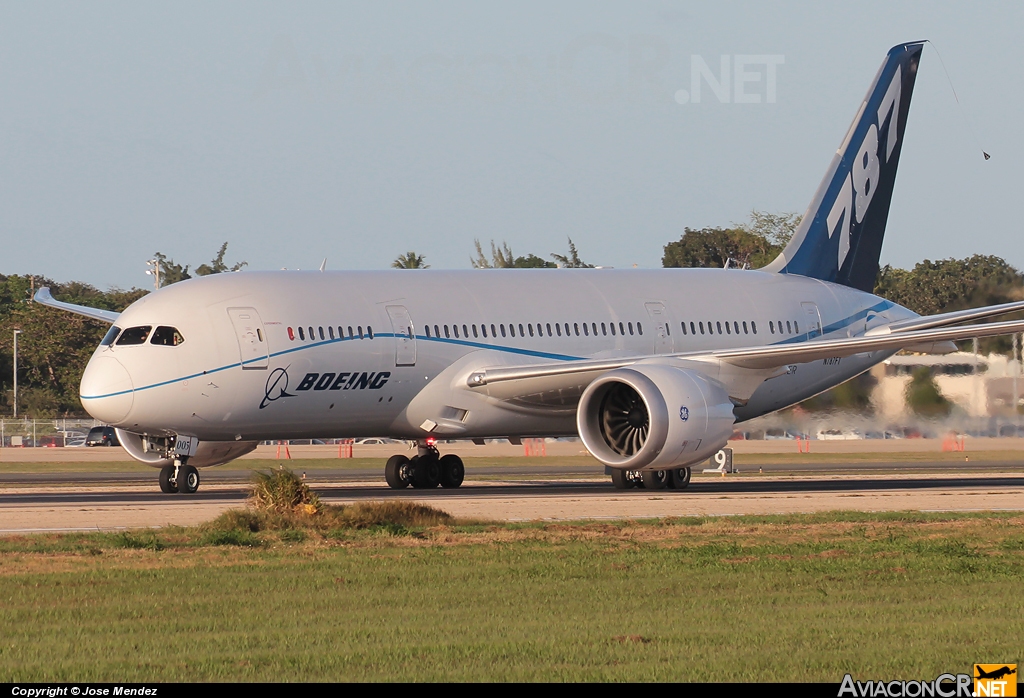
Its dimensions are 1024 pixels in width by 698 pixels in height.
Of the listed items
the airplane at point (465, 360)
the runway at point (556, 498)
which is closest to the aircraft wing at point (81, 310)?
the airplane at point (465, 360)

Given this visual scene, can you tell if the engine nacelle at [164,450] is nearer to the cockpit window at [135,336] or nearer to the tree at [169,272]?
the cockpit window at [135,336]

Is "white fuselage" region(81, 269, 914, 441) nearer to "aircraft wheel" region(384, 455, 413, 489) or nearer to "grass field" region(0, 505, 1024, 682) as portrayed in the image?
"aircraft wheel" region(384, 455, 413, 489)

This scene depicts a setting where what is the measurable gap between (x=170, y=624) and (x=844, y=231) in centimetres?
2678

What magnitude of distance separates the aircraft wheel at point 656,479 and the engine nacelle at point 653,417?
3.69 feet

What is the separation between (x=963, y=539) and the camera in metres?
18.1

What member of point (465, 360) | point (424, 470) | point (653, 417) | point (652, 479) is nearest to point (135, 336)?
point (465, 360)

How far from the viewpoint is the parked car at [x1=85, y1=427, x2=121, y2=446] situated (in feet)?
197

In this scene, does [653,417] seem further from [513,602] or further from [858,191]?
[513,602]

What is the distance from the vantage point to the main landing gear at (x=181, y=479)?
89.6 feet

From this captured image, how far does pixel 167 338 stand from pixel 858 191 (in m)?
17.1

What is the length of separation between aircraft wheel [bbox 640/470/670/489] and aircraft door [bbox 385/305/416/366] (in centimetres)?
471

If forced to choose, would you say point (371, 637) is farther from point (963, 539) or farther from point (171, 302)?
point (171, 302)

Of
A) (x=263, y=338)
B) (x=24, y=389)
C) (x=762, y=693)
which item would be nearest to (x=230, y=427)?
(x=263, y=338)

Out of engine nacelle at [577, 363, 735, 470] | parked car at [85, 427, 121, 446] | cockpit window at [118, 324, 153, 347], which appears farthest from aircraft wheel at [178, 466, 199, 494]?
parked car at [85, 427, 121, 446]
